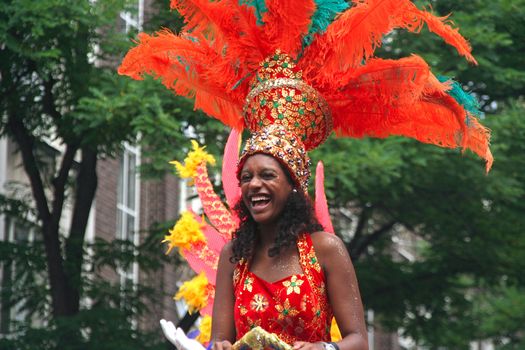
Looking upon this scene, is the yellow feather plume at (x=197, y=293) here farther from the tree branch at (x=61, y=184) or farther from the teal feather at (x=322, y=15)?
the tree branch at (x=61, y=184)

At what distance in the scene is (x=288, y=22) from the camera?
570 centimetres

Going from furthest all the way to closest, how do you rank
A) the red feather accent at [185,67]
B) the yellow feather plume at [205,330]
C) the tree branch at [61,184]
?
1. the tree branch at [61,184]
2. the yellow feather plume at [205,330]
3. the red feather accent at [185,67]

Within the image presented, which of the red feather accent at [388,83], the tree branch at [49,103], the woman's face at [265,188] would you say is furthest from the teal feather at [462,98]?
the tree branch at [49,103]

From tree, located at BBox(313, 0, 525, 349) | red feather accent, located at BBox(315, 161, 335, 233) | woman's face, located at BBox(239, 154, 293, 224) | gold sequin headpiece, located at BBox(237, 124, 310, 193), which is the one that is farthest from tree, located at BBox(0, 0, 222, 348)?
woman's face, located at BBox(239, 154, 293, 224)

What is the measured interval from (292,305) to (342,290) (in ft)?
0.67

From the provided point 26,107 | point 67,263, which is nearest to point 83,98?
point 26,107

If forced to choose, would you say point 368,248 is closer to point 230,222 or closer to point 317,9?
point 230,222

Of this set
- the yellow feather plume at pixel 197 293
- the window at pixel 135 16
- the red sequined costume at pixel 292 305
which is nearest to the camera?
the red sequined costume at pixel 292 305

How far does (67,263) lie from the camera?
45.9 feet

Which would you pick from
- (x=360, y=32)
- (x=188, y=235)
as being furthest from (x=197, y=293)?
(x=360, y=32)

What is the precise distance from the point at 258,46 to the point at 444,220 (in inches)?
372

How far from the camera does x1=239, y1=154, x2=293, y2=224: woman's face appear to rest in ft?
16.9

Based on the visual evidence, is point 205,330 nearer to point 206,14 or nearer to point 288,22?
point 206,14

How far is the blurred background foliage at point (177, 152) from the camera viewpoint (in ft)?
41.1
